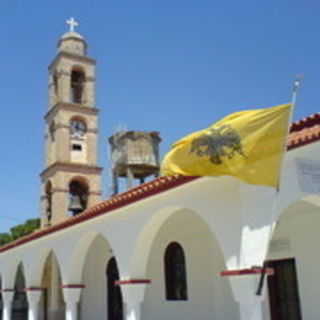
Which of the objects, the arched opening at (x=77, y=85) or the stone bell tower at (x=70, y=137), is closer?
the stone bell tower at (x=70, y=137)

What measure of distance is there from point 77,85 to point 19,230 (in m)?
24.8

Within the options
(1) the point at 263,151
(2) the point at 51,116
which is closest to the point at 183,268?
(1) the point at 263,151

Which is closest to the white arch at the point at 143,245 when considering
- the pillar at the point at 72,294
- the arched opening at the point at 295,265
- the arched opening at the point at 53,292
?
→ the arched opening at the point at 295,265

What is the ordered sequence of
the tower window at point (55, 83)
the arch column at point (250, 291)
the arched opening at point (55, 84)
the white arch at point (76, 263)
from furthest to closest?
the tower window at point (55, 83) → the arched opening at point (55, 84) → the white arch at point (76, 263) → the arch column at point (250, 291)

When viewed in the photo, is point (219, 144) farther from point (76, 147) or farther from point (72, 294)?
point (76, 147)

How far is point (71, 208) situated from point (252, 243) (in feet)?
47.4

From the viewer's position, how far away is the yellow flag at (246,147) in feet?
19.4

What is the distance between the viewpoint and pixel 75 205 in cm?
2041

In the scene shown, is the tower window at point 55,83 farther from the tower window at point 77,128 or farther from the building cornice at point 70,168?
the building cornice at point 70,168

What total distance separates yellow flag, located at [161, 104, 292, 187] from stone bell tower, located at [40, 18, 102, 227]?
14.2 metres

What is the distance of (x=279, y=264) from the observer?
405 inches

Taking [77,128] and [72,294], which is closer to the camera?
[72,294]

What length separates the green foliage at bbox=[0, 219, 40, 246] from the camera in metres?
42.8

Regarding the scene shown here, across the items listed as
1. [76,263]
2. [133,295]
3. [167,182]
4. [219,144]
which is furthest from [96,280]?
[219,144]
